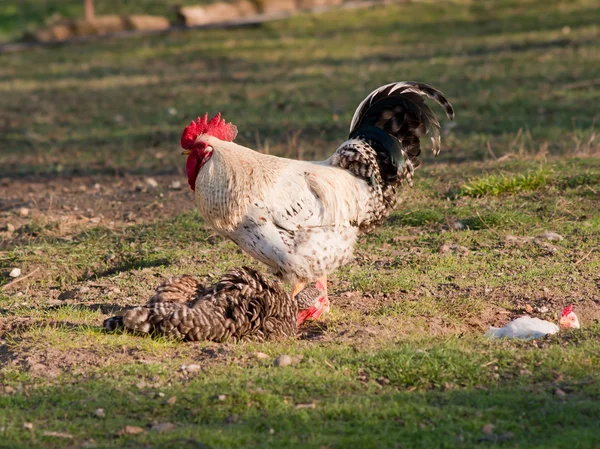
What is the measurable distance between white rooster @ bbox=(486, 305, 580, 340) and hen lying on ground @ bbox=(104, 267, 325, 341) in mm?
1302

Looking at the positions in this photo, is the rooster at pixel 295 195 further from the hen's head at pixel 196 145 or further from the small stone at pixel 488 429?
the small stone at pixel 488 429

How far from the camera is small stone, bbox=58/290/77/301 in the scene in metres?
6.79

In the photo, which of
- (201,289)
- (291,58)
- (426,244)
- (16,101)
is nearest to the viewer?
(201,289)

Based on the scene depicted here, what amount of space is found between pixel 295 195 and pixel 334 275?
1.23 metres

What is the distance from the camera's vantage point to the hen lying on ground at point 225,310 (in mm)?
5547

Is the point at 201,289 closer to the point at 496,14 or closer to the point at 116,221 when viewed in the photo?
the point at 116,221

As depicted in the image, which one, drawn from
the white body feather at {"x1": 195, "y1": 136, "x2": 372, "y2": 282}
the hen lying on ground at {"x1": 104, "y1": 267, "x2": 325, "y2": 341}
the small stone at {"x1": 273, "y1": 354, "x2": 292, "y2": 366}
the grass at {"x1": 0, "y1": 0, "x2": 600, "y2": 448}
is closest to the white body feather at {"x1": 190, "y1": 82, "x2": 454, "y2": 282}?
the white body feather at {"x1": 195, "y1": 136, "x2": 372, "y2": 282}

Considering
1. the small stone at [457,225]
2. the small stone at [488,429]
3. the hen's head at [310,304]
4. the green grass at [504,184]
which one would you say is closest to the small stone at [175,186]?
the green grass at [504,184]

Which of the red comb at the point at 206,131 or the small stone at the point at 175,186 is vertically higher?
the red comb at the point at 206,131

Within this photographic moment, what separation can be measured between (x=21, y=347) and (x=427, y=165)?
254 inches

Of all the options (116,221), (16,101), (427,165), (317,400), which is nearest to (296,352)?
(317,400)

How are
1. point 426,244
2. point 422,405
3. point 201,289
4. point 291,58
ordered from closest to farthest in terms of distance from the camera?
point 422,405
point 201,289
point 426,244
point 291,58

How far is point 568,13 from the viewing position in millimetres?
21453

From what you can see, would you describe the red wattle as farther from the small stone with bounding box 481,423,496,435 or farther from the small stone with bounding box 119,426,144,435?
the small stone with bounding box 481,423,496,435
